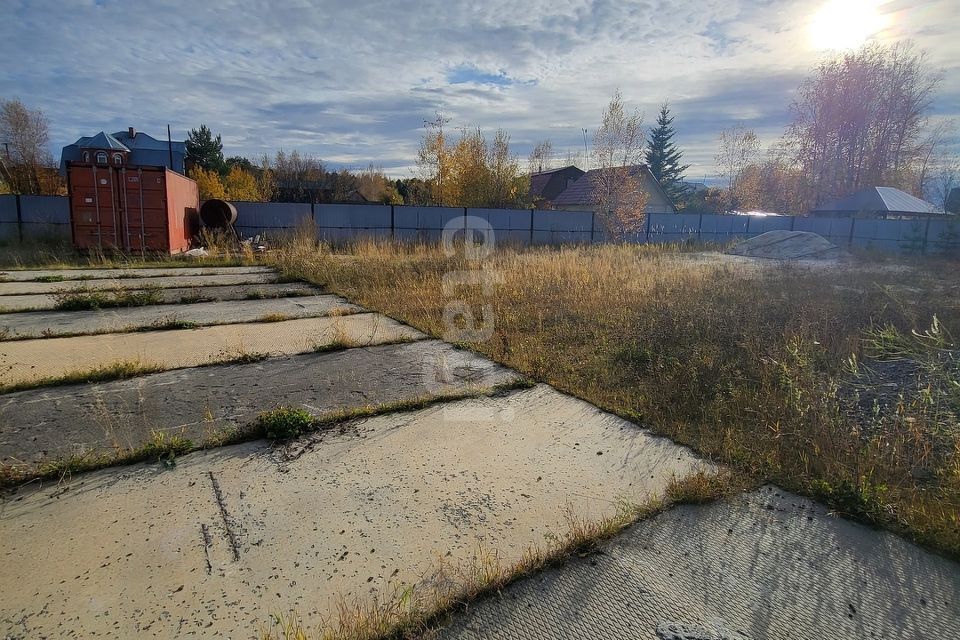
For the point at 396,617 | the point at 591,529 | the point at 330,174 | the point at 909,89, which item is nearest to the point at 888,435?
the point at 591,529

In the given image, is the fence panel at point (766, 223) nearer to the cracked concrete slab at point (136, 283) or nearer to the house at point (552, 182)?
the house at point (552, 182)

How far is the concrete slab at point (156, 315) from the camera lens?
5754 mm

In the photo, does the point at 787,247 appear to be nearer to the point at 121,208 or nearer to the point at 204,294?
the point at 204,294

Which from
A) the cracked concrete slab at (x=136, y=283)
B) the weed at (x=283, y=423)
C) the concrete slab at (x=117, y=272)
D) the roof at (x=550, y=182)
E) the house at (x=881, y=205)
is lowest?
the weed at (x=283, y=423)

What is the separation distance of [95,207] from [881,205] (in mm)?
36648

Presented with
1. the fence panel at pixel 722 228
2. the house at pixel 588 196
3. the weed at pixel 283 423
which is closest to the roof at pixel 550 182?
the house at pixel 588 196

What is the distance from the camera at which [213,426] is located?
3344 millimetres

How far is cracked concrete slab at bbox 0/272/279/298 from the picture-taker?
27.5 ft

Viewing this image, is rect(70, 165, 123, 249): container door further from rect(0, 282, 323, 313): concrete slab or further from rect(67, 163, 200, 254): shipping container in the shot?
rect(0, 282, 323, 313): concrete slab

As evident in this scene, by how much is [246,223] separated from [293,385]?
612 inches

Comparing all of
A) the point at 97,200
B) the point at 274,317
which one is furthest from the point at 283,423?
the point at 97,200

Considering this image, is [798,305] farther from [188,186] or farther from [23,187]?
[23,187]

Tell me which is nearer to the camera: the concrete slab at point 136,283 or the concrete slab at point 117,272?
the concrete slab at point 136,283

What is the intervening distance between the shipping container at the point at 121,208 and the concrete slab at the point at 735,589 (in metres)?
15.1
